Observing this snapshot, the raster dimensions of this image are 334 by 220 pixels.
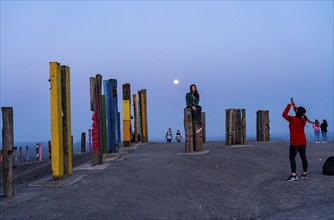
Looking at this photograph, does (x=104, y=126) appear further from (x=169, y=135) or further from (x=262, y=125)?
(x=169, y=135)

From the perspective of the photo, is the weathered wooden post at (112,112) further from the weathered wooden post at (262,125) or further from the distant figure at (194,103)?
the weathered wooden post at (262,125)

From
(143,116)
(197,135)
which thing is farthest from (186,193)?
(143,116)

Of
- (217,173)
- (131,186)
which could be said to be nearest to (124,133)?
(217,173)

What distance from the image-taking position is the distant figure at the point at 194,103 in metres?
17.2

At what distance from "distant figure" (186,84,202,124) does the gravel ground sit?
1970mm

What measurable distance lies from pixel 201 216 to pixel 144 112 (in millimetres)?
16250

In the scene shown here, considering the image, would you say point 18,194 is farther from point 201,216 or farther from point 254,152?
point 254,152

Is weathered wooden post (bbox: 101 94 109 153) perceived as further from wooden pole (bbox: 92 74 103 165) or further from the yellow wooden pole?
the yellow wooden pole

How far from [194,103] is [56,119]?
7.17 metres

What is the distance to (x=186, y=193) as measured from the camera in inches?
435

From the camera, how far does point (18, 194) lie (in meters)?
10.3

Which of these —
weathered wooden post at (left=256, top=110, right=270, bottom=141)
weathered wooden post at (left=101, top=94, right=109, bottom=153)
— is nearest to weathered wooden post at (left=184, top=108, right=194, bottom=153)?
weathered wooden post at (left=101, top=94, right=109, bottom=153)

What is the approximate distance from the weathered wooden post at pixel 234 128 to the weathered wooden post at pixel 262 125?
420cm

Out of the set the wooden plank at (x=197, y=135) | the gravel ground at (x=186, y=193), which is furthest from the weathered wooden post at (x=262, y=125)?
the gravel ground at (x=186, y=193)
